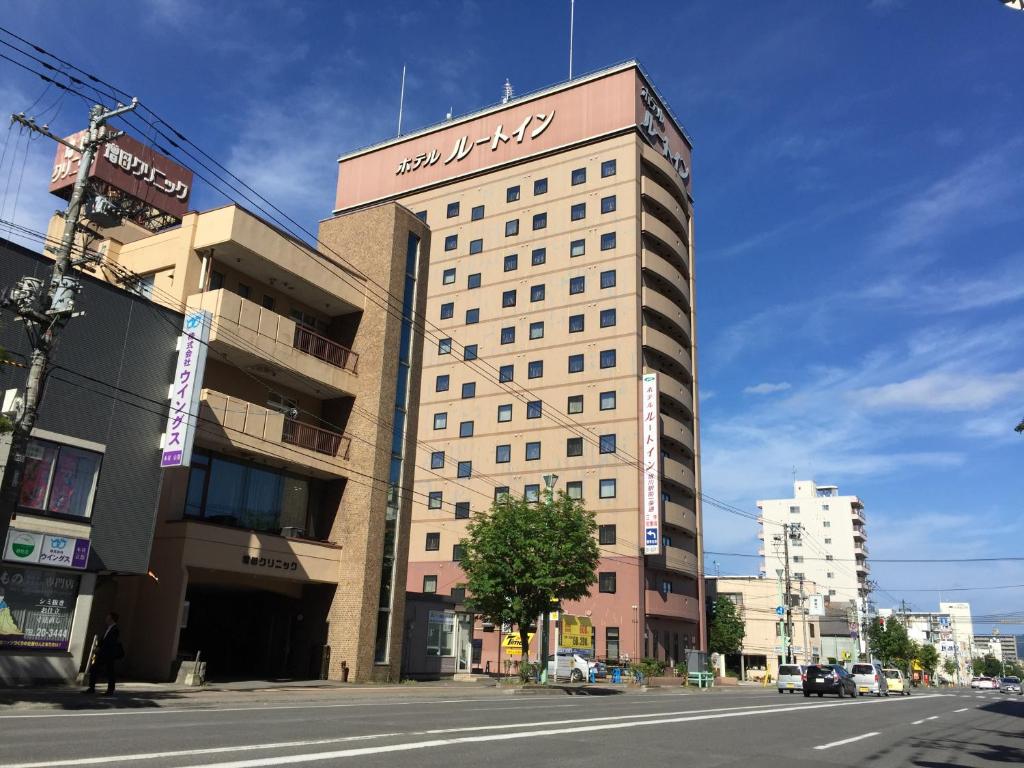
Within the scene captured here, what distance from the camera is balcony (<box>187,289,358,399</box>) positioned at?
89.8 feet

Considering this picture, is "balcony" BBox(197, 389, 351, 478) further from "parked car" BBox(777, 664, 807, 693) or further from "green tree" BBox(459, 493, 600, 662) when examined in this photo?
"parked car" BBox(777, 664, 807, 693)

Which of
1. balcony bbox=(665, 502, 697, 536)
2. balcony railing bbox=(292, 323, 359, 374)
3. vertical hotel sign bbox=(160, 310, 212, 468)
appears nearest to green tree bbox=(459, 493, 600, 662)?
balcony railing bbox=(292, 323, 359, 374)

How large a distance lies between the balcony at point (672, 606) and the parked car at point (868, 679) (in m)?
15.5

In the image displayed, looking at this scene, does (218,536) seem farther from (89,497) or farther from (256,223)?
(256,223)

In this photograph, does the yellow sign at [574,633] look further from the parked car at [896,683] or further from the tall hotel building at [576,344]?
the parked car at [896,683]

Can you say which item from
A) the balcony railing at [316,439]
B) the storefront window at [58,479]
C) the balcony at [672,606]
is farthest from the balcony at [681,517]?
the storefront window at [58,479]

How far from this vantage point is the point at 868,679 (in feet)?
136

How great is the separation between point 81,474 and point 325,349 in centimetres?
1250

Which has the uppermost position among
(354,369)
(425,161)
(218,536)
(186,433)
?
(425,161)

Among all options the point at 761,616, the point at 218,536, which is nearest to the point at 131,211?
the point at 218,536

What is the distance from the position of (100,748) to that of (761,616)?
288ft

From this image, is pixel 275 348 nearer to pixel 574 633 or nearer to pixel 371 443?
pixel 371 443

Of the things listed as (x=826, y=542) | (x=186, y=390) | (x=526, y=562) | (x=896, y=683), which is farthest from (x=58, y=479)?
(x=826, y=542)

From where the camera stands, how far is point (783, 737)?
14547 millimetres
